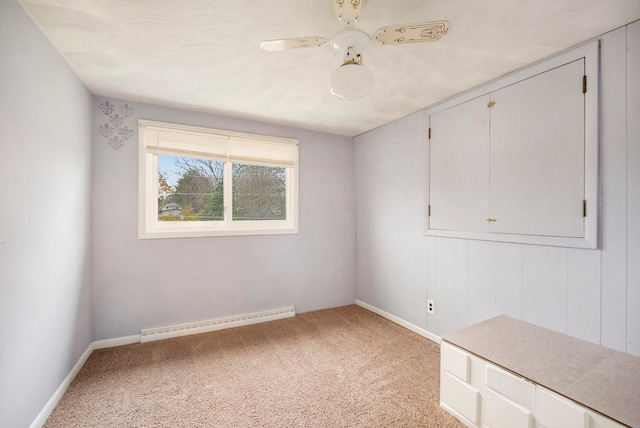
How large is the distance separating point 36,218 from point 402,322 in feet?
10.5

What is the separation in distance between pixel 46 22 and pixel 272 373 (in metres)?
2.69

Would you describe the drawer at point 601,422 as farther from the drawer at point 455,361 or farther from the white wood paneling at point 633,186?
the white wood paneling at point 633,186

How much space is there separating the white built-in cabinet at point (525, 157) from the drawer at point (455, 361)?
3.27 ft

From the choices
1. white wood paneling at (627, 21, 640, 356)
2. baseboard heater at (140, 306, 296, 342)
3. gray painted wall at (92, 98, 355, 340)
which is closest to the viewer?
white wood paneling at (627, 21, 640, 356)

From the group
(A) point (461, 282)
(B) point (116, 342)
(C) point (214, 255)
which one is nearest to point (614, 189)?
(A) point (461, 282)

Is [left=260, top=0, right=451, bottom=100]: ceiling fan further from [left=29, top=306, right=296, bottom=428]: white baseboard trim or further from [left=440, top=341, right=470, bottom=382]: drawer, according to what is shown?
[left=29, top=306, right=296, bottom=428]: white baseboard trim

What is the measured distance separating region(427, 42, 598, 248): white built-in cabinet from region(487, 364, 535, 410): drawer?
98 centimetres

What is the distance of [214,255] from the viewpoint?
3.00 m

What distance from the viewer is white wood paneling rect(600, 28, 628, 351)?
1.59 meters

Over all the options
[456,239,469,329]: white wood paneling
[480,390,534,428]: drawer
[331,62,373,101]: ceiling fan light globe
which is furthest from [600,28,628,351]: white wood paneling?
[331,62,373,101]: ceiling fan light globe

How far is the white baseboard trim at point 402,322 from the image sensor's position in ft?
8.96

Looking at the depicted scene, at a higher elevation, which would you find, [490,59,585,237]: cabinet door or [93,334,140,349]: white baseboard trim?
[490,59,585,237]: cabinet door

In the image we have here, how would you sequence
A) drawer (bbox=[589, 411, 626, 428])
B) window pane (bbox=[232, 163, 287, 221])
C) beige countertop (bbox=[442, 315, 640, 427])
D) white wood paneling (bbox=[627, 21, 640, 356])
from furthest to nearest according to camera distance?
window pane (bbox=[232, 163, 287, 221]) → white wood paneling (bbox=[627, 21, 640, 356]) → beige countertop (bbox=[442, 315, 640, 427]) → drawer (bbox=[589, 411, 626, 428])

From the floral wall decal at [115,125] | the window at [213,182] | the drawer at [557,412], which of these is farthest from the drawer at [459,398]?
the floral wall decal at [115,125]
